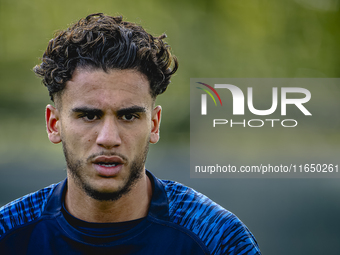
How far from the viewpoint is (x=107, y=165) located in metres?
1.99

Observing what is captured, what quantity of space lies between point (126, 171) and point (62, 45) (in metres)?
0.80

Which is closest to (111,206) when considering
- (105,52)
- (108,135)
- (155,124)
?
(108,135)

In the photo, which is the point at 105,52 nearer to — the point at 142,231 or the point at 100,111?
the point at 100,111

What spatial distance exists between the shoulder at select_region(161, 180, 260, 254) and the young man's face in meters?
0.32

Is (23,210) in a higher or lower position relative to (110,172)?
lower

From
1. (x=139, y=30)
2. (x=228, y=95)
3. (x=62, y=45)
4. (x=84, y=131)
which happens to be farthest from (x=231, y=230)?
(x=228, y=95)

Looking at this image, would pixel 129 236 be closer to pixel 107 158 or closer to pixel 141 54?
pixel 107 158

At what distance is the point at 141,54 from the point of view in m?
2.15

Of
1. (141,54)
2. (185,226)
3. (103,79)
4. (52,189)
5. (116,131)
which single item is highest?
(141,54)

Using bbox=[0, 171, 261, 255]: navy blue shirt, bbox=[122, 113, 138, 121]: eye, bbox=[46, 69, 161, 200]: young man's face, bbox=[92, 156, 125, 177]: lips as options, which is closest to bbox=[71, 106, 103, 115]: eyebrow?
bbox=[46, 69, 161, 200]: young man's face

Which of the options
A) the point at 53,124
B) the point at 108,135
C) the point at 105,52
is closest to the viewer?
the point at 108,135

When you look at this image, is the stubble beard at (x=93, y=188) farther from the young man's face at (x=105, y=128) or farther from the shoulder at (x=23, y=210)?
the shoulder at (x=23, y=210)

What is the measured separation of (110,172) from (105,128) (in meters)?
0.22

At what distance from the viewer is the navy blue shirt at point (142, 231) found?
81.7 inches
